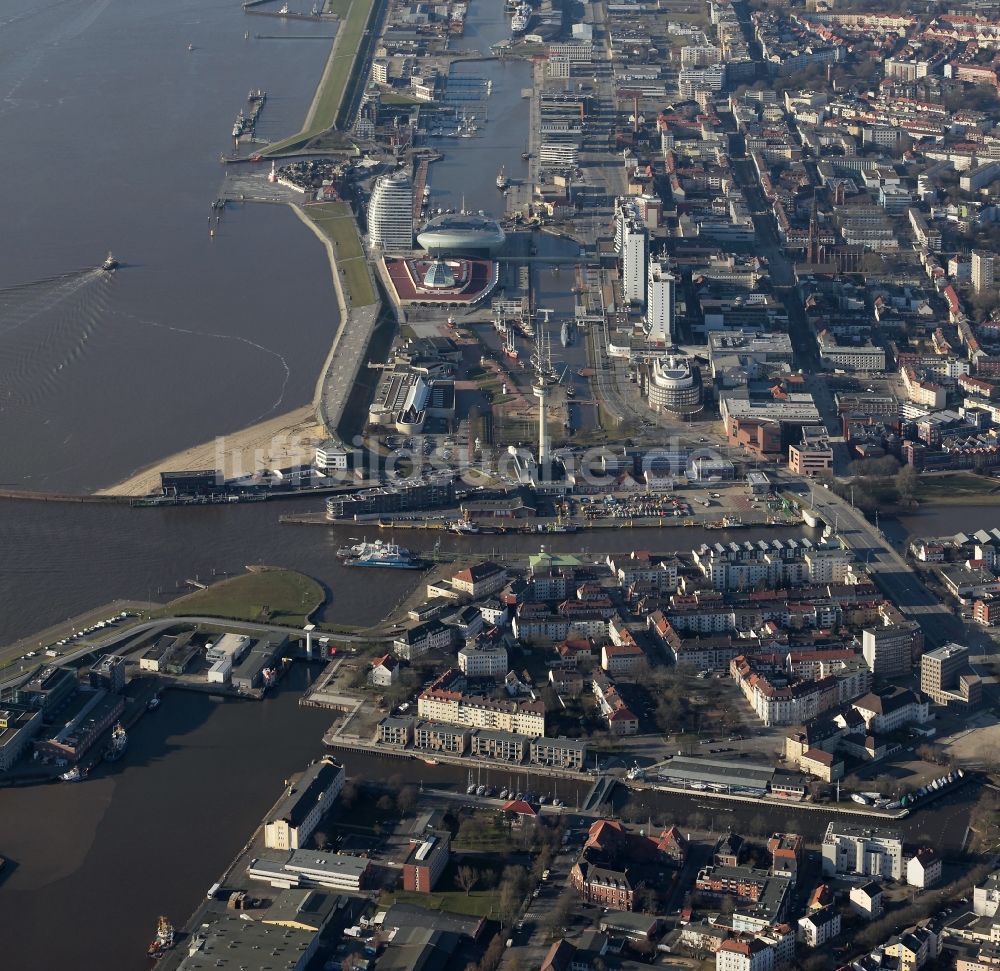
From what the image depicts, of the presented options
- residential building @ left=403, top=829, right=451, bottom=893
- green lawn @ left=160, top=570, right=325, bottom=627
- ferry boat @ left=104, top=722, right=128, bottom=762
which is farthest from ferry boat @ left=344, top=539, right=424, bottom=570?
residential building @ left=403, top=829, right=451, bottom=893

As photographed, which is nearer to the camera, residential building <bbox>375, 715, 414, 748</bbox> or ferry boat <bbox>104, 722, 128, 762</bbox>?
ferry boat <bbox>104, 722, 128, 762</bbox>

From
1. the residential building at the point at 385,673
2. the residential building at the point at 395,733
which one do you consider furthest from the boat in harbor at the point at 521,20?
the residential building at the point at 395,733

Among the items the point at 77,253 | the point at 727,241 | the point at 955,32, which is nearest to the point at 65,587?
the point at 77,253

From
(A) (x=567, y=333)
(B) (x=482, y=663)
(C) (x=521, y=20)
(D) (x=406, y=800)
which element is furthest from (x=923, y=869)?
(C) (x=521, y=20)

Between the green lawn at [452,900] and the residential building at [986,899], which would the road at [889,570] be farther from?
the green lawn at [452,900]

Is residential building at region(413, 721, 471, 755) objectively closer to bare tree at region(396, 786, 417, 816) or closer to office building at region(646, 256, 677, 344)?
bare tree at region(396, 786, 417, 816)

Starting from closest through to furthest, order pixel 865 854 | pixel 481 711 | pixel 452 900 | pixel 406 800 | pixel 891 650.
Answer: pixel 452 900
pixel 865 854
pixel 406 800
pixel 481 711
pixel 891 650

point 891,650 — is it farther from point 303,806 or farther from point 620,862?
point 303,806
